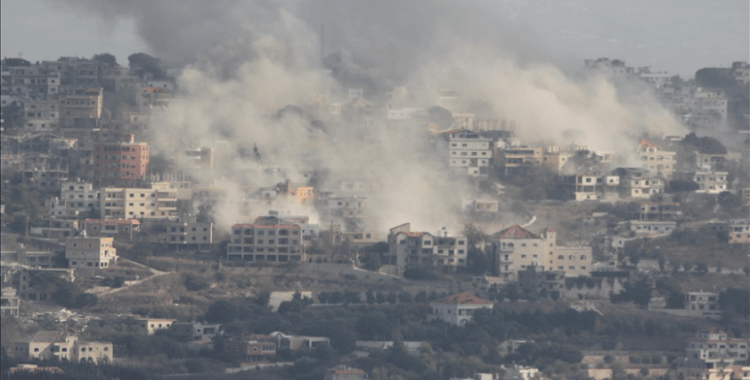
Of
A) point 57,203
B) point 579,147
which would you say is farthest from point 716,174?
point 57,203

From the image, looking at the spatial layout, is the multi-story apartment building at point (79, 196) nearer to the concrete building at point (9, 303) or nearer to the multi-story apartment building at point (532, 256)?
the concrete building at point (9, 303)

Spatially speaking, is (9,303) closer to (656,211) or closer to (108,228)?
(108,228)

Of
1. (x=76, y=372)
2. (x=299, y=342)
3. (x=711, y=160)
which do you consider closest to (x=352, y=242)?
(x=299, y=342)

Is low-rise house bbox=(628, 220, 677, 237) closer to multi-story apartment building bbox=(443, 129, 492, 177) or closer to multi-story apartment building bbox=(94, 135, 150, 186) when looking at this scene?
multi-story apartment building bbox=(443, 129, 492, 177)

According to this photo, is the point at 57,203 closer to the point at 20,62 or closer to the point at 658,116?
the point at 20,62

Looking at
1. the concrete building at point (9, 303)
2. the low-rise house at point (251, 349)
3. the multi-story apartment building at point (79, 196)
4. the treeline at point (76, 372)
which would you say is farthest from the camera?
the multi-story apartment building at point (79, 196)

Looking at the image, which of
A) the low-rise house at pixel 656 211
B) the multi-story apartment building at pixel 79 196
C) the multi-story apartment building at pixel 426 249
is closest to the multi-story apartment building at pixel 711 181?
the low-rise house at pixel 656 211
